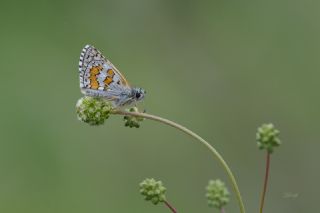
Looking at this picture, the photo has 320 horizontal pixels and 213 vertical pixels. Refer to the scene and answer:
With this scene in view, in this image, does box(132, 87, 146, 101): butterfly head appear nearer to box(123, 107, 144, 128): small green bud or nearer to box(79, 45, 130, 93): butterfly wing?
box(79, 45, 130, 93): butterfly wing

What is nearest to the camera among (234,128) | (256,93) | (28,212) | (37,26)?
(28,212)

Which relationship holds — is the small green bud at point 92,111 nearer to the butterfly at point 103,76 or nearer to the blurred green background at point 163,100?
the butterfly at point 103,76

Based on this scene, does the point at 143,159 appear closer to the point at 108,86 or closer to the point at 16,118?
the point at 16,118

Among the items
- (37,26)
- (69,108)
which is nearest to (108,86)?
(69,108)

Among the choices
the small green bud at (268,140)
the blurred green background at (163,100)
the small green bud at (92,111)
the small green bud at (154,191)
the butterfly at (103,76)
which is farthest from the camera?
the blurred green background at (163,100)

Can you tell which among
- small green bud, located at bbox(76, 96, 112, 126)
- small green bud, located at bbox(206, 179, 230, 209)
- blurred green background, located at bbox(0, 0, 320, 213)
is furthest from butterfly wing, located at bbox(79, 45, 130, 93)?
blurred green background, located at bbox(0, 0, 320, 213)

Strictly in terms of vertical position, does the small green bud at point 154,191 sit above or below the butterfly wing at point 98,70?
below

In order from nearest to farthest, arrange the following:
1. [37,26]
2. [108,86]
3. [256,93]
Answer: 1. [108,86]
2. [256,93]
3. [37,26]

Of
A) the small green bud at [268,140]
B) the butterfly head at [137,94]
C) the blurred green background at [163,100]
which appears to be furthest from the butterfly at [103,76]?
the blurred green background at [163,100]

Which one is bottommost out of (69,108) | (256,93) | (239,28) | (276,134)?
(276,134)
